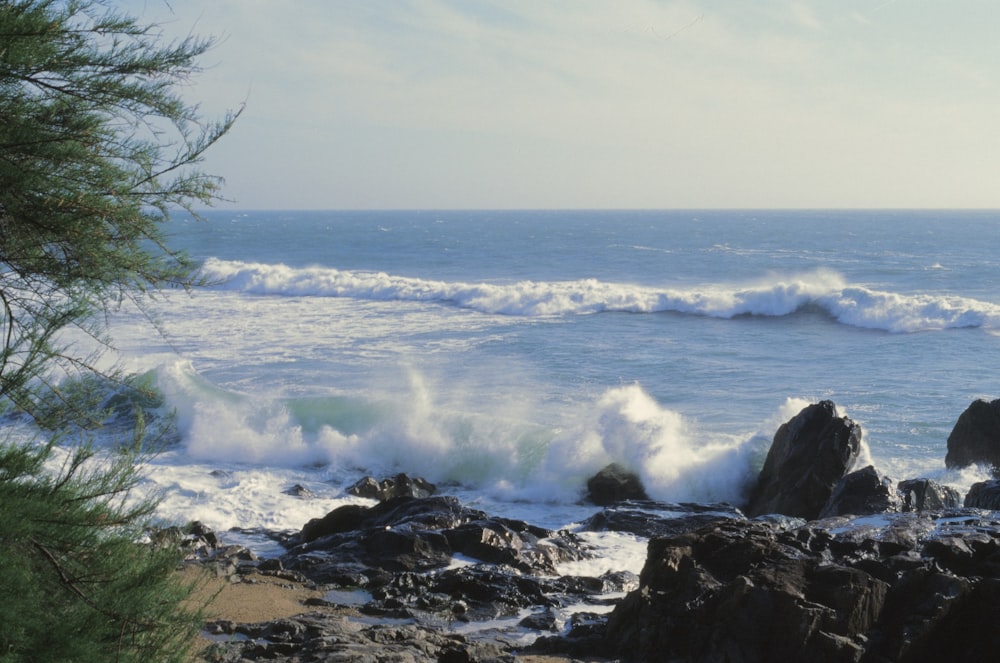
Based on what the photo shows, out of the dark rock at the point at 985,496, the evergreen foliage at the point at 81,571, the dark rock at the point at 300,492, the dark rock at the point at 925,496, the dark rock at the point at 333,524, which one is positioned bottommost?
the dark rock at the point at 300,492

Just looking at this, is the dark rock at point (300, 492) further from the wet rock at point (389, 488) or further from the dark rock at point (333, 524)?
the dark rock at point (333, 524)

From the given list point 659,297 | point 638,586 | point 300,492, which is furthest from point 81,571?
point 659,297

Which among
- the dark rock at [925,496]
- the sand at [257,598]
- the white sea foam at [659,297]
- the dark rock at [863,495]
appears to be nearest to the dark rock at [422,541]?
the sand at [257,598]

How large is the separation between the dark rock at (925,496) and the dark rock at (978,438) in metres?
3.06

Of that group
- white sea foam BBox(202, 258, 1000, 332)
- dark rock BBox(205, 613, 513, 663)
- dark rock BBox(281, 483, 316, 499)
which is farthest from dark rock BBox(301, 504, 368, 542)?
white sea foam BBox(202, 258, 1000, 332)

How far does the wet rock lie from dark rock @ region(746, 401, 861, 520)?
17.5 feet

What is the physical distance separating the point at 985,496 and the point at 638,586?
204 inches

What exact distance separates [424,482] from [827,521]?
8.21m

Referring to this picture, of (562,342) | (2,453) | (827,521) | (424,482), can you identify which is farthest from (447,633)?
(562,342)

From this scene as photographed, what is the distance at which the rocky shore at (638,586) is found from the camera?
299 inches

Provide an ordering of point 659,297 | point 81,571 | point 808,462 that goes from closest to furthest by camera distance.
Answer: point 81,571 → point 808,462 → point 659,297

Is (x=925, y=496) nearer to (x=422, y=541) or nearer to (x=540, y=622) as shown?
(x=540, y=622)

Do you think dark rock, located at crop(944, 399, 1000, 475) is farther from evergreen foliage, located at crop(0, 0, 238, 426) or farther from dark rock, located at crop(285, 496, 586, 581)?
evergreen foliage, located at crop(0, 0, 238, 426)

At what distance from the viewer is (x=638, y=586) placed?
901cm
